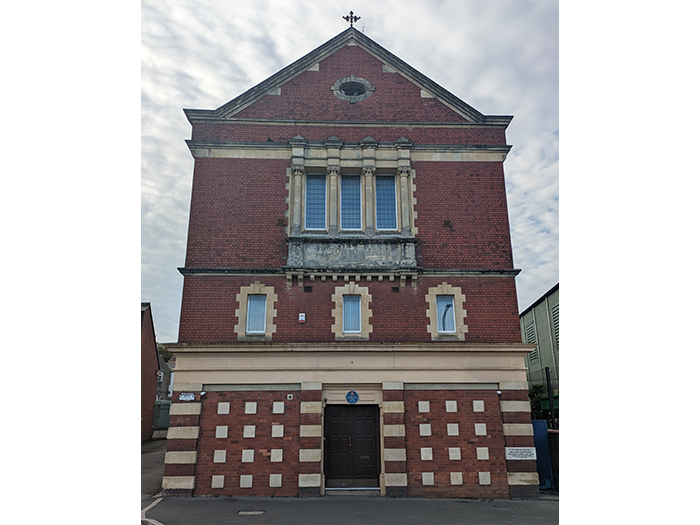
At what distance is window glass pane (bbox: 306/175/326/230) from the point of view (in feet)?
51.8

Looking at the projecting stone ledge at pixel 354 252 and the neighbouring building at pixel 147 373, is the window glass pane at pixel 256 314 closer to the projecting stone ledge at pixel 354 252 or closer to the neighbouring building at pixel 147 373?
the projecting stone ledge at pixel 354 252

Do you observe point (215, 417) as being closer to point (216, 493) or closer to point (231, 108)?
point (216, 493)

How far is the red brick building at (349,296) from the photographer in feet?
44.3

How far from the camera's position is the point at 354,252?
49.5 feet

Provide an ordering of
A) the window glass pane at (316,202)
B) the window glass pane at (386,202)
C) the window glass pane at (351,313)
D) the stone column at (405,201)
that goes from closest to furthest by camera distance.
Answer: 1. the window glass pane at (351,313)
2. the stone column at (405,201)
3. the window glass pane at (316,202)
4. the window glass pane at (386,202)

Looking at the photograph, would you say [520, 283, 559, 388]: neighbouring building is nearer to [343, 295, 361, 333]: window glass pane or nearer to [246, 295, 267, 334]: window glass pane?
[343, 295, 361, 333]: window glass pane

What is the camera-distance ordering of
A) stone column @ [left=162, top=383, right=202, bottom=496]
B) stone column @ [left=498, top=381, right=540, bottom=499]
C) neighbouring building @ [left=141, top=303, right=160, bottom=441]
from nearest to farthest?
1. stone column @ [left=162, top=383, right=202, bottom=496]
2. stone column @ [left=498, top=381, right=540, bottom=499]
3. neighbouring building @ [left=141, top=303, right=160, bottom=441]

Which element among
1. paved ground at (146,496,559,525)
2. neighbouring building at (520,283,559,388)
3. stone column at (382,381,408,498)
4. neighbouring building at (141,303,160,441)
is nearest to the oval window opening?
stone column at (382,381,408,498)

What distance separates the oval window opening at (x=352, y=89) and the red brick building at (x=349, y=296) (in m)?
0.04

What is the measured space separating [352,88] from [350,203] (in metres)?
4.57

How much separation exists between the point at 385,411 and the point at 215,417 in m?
5.11

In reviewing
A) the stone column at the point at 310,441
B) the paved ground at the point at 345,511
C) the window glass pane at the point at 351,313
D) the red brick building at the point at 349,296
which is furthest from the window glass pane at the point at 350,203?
the paved ground at the point at 345,511

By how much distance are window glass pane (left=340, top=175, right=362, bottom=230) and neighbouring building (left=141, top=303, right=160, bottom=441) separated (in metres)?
18.5
